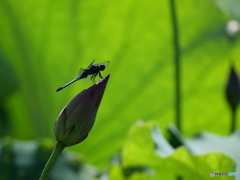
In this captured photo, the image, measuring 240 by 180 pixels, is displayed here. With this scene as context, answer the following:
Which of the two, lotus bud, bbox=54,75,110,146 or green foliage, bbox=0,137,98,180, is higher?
lotus bud, bbox=54,75,110,146

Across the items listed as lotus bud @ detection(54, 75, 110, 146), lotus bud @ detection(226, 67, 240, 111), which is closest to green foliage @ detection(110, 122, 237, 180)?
lotus bud @ detection(226, 67, 240, 111)

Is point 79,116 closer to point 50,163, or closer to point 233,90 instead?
point 50,163

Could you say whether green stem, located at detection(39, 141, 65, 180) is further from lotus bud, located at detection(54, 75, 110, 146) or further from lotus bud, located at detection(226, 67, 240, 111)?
lotus bud, located at detection(226, 67, 240, 111)

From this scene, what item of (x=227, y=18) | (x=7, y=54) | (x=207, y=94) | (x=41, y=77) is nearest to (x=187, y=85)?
(x=207, y=94)

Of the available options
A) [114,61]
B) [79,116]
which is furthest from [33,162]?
[79,116]

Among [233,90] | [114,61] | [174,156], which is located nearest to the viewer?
[174,156]

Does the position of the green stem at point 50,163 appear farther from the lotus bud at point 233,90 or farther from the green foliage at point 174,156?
the lotus bud at point 233,90
